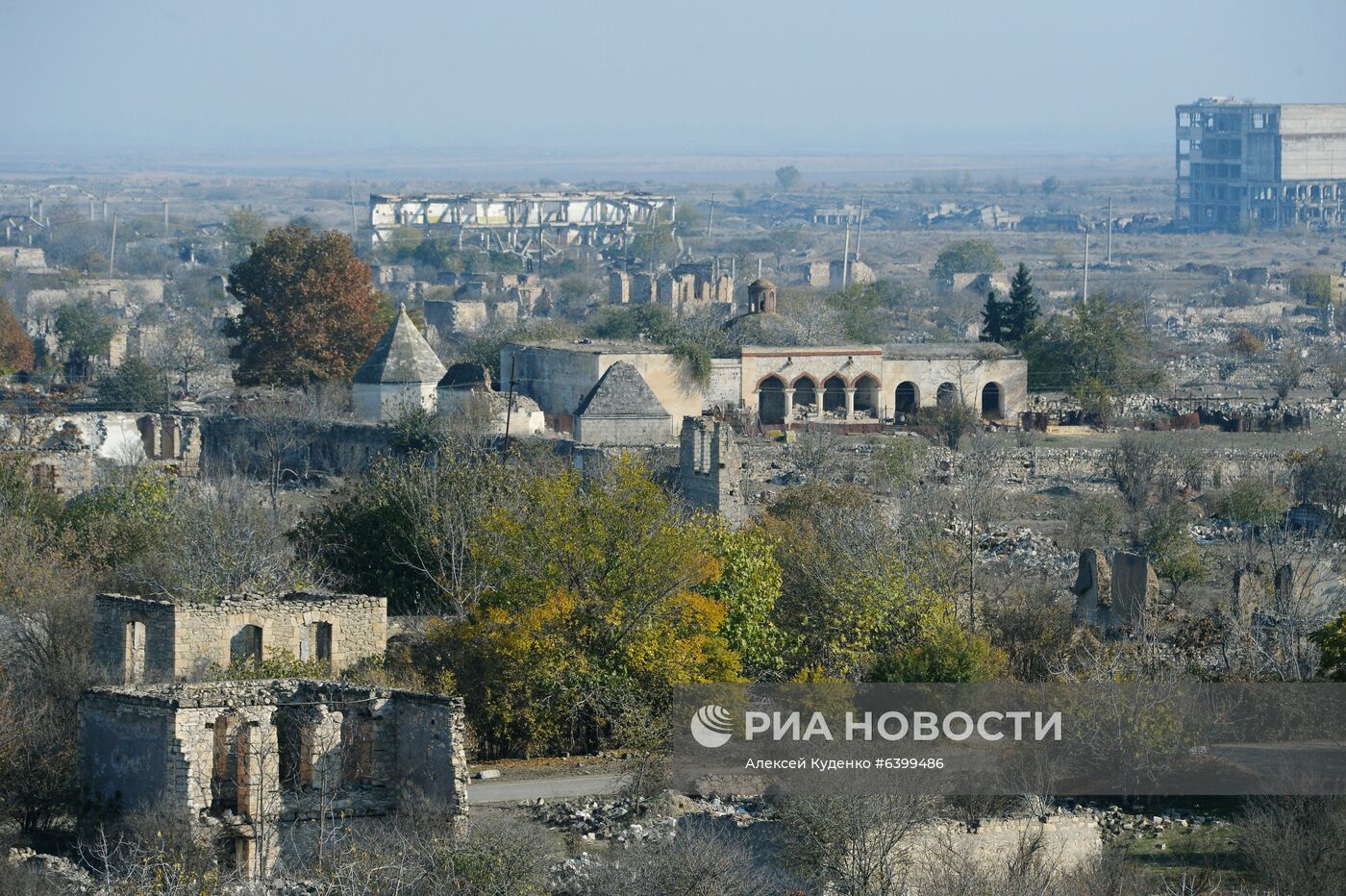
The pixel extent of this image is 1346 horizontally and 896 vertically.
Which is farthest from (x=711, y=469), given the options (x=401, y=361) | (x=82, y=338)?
(x=82, y=338)

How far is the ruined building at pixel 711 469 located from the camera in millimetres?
31531

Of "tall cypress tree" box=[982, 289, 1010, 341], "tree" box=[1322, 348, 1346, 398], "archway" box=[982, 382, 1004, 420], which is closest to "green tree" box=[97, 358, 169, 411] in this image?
"archway" box=[982, 382, 1004, 420]

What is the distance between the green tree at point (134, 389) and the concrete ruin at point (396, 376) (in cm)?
609

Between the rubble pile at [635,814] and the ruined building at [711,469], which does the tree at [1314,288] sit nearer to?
the ruined building at [711,469]

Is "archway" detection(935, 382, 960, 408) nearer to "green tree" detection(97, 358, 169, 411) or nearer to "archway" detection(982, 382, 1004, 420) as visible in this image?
"archway" detection(982, 382, 1004, 420)

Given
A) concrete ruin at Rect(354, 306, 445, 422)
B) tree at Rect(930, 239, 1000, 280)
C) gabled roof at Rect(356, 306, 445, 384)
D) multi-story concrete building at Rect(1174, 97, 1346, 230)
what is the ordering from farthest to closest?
1. multi-story concrete building at Rect(1174, 97, 1346, 230)
2. tree at Rect(930, 239, 1000, 280)
3. gabled roof at Rect(356, 306, 445, 384)
4. concrete ruin at Rect(354, 306, 445, 422)

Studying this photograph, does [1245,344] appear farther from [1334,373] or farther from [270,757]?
[270,757]

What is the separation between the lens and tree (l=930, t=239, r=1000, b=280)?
102125mm

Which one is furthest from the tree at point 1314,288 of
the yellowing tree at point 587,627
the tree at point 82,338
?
the yellowing tree at point 587,627

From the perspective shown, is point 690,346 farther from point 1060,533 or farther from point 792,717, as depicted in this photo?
point 792,717

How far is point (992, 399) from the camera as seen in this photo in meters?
48.9

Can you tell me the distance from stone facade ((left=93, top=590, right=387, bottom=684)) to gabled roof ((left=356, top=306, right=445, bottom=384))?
21076 millimetres

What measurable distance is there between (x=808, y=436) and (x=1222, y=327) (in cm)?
3638

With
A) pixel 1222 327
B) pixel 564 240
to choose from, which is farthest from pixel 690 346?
pixel 564 240
